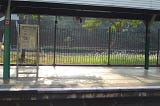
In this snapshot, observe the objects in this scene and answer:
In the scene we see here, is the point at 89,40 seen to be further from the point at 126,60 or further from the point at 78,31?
the point at 126,60

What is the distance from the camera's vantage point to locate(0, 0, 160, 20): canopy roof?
49.1 feet

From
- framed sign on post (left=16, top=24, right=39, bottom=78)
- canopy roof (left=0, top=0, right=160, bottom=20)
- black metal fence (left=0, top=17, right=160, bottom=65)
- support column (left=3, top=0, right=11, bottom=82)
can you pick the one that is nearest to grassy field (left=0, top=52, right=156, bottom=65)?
black metal fence (left=0, top=17, right=160, bottom=65)

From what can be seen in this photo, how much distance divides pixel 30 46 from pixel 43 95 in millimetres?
4017

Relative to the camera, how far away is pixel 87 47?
2372cm

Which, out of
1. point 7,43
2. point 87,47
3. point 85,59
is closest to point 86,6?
point 7,43

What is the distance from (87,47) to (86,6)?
831 centimetres

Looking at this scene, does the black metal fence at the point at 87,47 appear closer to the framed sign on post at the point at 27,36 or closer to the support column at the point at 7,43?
the framed sign on post at the point at 27,36

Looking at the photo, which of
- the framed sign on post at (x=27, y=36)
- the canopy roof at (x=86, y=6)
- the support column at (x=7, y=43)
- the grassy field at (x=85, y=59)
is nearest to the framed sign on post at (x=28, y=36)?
the framed sign on post at (x=27, y=36)

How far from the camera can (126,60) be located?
23812 millimetres

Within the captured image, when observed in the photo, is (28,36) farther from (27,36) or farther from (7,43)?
(7,43)

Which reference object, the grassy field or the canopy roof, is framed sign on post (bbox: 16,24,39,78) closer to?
A: the canopy roof

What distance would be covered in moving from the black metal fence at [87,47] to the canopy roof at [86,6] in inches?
143

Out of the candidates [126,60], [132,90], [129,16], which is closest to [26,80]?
[132,90]

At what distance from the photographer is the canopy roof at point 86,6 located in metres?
15.0
